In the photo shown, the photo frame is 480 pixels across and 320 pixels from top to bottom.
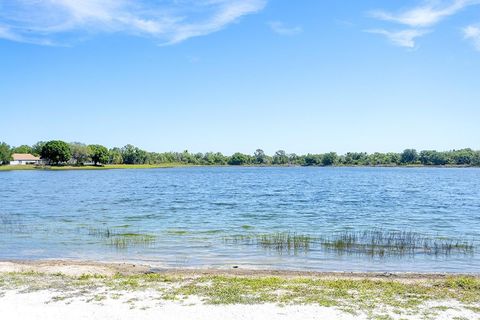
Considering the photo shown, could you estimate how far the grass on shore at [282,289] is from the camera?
10.8 m

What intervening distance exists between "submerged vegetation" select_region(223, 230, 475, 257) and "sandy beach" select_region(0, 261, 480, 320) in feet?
18.8

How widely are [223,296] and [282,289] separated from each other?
1736mm

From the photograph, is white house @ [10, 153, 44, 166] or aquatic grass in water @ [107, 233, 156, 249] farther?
white house @ [10, 153, 44, 166]

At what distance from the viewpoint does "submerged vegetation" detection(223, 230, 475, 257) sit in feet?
68.2

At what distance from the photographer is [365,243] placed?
74.4 ft

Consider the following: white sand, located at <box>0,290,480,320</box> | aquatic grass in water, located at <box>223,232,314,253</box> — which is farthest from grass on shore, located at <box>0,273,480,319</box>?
aquatic grass in water, located at <box>223,232,314,253</box>

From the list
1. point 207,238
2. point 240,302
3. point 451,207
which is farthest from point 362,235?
point 451,207

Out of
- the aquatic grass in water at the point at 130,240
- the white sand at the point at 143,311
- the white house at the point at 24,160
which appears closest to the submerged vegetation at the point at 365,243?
the aquatic grass in water at the point at 130,240

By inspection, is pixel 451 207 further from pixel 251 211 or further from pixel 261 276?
pixel 261 276

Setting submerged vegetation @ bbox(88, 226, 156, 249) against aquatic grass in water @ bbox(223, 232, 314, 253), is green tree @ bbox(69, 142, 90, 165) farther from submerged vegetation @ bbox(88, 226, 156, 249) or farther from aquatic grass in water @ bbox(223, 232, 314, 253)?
aquatic grass in water @ bbox(223, 232, 314, 253)

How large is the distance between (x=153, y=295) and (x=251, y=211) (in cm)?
2730

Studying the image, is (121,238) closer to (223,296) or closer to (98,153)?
(223,296)

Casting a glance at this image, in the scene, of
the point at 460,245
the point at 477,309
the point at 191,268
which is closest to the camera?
the point at 477,309

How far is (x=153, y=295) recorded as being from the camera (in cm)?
1156
